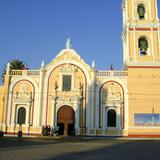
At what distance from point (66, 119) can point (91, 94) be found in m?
4.56

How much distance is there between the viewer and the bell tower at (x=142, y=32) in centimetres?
4084

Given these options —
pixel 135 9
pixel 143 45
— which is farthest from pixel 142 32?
pixel 135 9

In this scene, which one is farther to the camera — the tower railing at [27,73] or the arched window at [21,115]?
the tower railing at [27,73]

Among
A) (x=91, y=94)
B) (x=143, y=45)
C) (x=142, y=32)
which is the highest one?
(x=142, y=32)

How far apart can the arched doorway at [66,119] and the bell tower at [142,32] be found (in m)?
9.84

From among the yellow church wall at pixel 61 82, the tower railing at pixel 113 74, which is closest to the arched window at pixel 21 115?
the yellow church wall at pixel 61 82

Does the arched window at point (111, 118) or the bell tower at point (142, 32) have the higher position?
the bell tower at point (142, 32)

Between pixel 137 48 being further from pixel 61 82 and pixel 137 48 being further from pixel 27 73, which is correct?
pixel 27 73

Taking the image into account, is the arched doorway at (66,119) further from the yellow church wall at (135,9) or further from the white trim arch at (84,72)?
the yellow church wall at (135,9)

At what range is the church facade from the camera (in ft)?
128

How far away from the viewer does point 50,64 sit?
136ft

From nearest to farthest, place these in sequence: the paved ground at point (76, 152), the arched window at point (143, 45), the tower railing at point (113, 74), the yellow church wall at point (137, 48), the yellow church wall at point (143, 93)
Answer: the paved ground at point (76, 152) < the yellow church wall at point (143, 93) < the yellow church wall at point (137, 48) < the tower railing at point (113, 74) < the arched window at point (143, 45)

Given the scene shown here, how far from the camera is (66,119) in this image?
39969mm

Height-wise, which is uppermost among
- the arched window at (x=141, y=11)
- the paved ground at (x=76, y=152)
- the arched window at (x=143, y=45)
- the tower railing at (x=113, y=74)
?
the arched window at (x=141, y=11)
